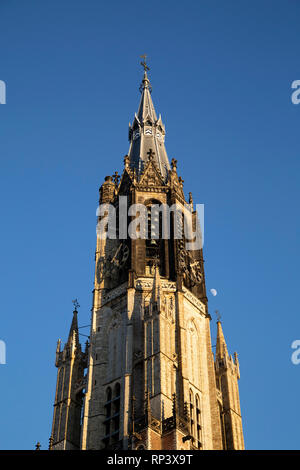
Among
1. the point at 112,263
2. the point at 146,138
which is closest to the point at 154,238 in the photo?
the point at 112,263

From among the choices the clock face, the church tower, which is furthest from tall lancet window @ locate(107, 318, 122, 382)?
the clock face

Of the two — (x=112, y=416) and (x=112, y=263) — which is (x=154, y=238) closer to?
(x=112, y=263)

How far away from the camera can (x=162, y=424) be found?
173ft

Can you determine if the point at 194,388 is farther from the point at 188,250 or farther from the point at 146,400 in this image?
the point at 188,250

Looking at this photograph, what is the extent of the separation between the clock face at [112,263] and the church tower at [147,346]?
0.33 ft

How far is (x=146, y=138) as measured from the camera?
82688 mm

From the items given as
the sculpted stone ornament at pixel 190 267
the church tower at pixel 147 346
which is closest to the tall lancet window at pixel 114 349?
the church tower at pixel 147 346

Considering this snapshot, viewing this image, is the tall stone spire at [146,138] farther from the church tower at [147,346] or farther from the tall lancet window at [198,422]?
the tall lancet window at [198,422]

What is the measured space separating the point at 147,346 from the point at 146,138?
30.0m

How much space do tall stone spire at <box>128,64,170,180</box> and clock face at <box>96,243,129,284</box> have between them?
9810mm

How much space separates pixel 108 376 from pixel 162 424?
→ 9.20 metres

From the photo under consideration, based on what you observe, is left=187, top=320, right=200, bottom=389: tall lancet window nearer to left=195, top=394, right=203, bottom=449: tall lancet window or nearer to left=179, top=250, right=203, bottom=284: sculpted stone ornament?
left=195, top=394, right=203, bottom=449: tall lancet window

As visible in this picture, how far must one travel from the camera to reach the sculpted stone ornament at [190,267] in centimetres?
6806
